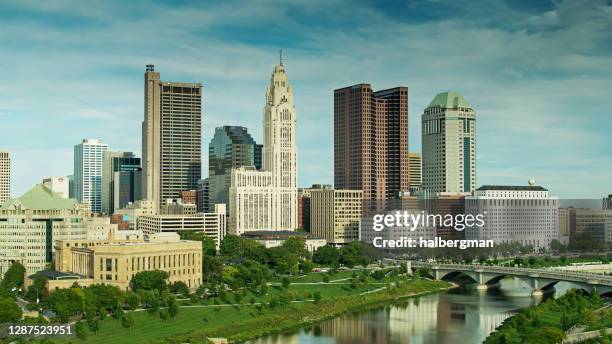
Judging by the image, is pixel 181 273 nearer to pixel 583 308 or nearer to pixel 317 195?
pixel 583 308

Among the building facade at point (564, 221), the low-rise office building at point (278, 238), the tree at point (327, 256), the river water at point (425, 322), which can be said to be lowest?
the river water at point (425, 322)

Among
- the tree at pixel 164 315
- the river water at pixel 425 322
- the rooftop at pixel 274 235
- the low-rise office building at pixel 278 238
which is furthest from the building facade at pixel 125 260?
the rooftop at pixel 274 235

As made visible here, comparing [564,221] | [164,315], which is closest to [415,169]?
[564,221]

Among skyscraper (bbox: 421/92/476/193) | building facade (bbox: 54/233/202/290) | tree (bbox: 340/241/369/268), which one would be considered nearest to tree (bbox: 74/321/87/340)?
building facade (bbox: 54/233/202/290)

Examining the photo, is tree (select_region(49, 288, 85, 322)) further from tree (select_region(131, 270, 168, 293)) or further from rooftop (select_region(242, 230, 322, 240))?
rooftop (select_region(242, 230, 322, 240))

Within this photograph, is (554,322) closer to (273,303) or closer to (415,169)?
(273,303)

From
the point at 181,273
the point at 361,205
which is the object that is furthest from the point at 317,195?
the point at 181,273

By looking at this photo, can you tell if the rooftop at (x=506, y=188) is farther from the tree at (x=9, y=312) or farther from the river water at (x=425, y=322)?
the tree at (x=9, y=312)
